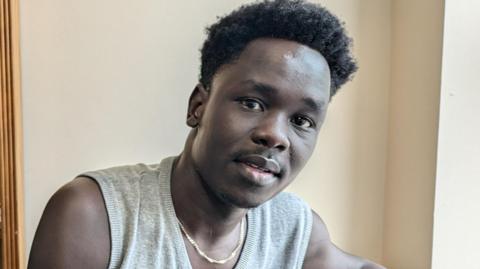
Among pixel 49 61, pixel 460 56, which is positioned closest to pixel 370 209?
pixel 460 56

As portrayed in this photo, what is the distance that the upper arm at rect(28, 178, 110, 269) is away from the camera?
68cm

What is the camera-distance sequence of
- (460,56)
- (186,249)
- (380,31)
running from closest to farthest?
(186,249) < (460,56) < (380,31)

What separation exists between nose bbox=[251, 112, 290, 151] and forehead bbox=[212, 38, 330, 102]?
1.7 inches

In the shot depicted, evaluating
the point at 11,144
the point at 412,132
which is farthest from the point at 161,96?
the point at 412,132

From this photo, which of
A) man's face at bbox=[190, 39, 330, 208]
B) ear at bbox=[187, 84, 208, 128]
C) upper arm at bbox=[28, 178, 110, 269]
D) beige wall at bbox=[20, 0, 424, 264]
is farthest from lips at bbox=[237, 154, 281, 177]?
beige wall at bbox=[20, 0, 424, 264]

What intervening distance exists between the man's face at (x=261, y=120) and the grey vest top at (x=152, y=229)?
10 centimetres

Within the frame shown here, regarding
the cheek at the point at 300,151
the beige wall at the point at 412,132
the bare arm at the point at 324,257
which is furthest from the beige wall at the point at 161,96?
the cheek at the point at 300,151

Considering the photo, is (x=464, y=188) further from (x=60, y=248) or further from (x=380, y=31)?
(x=60, y=248)

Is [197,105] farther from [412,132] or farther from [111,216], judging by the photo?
[412,132]

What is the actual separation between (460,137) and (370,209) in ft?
0.92

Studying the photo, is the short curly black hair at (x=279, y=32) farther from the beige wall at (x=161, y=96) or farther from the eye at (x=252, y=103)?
the beige wall at (x=161, y=96)

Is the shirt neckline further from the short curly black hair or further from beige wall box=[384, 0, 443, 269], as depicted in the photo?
beige wall box=[384, 0, 443, 269]

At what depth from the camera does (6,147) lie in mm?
1024

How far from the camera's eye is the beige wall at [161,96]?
1.04 m
